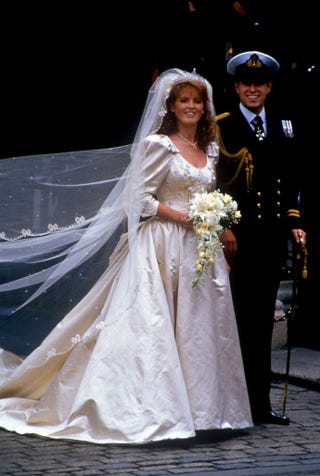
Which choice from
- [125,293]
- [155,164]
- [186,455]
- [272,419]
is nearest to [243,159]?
[155,164]

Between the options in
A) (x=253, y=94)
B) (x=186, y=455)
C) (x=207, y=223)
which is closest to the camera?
(x=186, y=455)

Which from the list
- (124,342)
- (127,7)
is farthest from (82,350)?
(127,7)

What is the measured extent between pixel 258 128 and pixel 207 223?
915mm

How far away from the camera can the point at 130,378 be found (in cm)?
638

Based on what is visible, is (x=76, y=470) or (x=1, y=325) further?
(x=1, y=325)

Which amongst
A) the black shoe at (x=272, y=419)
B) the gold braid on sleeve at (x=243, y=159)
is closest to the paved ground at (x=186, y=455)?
the black shoe at (x=272, y=419)

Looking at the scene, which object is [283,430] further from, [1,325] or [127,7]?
[127,7]

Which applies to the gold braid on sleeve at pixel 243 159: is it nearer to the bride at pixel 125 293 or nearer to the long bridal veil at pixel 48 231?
the bride at pixel 125 293

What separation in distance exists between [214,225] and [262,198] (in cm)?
66

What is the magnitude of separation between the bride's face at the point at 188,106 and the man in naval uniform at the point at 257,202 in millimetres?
345

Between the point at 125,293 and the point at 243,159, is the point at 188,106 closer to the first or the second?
the point at 243,159

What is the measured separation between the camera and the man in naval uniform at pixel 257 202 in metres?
7.09

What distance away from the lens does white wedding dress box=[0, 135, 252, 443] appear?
20.7 feet

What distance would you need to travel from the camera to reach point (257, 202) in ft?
23.2
